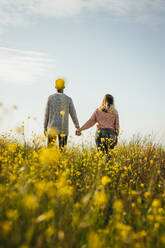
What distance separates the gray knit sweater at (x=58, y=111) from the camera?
5.60 m

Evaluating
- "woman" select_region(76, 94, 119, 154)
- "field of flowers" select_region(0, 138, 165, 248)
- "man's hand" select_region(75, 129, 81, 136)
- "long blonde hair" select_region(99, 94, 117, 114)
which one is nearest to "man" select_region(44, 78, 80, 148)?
"man's hand" select_region(75, 129, 81, 136)

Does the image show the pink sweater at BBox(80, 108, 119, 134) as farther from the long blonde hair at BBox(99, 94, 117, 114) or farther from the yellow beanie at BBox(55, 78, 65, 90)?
the yellow beanie at BBox(55, 78, 65, 90)

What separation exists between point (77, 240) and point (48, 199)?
58cm

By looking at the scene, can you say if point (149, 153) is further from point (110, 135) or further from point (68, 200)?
point (68, 200)

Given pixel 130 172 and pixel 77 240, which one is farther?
pixel 130 172

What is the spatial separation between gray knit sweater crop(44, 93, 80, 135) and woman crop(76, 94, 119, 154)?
49 cm

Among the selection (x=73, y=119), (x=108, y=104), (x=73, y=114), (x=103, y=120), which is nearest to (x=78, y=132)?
(x=73, y=119)

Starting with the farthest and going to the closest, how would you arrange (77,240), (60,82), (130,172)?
(60,82) < (130,172) < (77,240)

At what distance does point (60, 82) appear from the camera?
5.75 meters

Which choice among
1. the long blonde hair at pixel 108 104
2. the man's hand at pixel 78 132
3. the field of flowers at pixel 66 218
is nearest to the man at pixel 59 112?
the man's hand at pixel 78 132

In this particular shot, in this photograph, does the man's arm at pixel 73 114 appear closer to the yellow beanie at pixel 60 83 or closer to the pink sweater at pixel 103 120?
the pink sweater at pixel 103 120

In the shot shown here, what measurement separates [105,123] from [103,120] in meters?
0.09

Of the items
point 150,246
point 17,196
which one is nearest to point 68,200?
point 17,196

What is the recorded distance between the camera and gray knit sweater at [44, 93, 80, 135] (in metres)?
5.60
